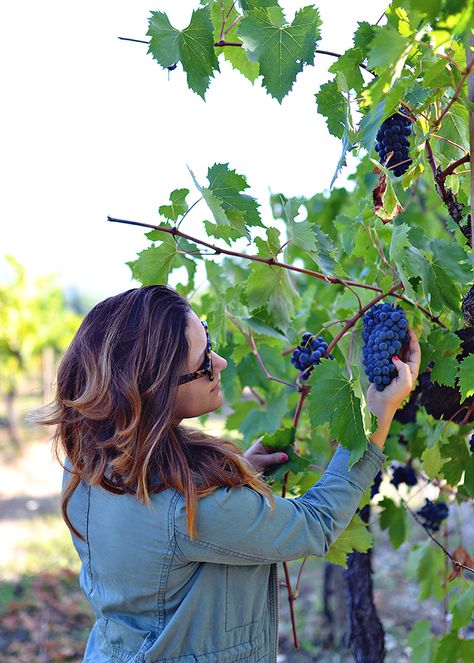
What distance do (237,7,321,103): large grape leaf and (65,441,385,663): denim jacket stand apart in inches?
30.3

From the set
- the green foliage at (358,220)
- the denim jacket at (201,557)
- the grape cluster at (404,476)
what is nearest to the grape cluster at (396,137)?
the green foliage at (358,220)

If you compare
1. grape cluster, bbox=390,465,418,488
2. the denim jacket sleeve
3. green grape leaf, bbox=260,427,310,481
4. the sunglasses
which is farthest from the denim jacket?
grape cluster, bbox=390,465,418,488

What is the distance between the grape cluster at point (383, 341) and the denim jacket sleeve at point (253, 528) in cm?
27

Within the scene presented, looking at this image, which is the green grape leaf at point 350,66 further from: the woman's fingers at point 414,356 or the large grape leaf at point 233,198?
the woman's fingers at point 414,356

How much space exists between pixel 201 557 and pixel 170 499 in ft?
0.41

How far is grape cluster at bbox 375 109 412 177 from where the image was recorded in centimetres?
148

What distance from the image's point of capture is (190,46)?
149 centimetres

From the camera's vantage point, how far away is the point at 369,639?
7.76 feet

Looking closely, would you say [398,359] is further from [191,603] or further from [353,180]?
[353,180]

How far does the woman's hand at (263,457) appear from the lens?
5.46 feet

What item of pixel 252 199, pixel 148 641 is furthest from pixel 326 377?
pixel 148 641

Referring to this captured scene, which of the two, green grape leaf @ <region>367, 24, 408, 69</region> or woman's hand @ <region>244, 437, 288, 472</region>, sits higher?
green grape leaf @ <region>367, 24, 408, 69</region>

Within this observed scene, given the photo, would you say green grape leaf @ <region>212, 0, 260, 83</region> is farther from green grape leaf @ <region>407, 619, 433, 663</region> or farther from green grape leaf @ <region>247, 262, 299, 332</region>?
green grape leaf @ <region>407, 619, 433, 663</region>

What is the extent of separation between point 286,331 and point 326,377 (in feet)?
1.42
